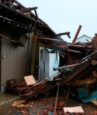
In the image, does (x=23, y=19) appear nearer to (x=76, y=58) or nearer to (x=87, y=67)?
(x=76, y=58)

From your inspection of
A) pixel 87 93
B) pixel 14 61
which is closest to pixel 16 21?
pixel 14 61

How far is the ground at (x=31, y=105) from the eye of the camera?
23.3 feet

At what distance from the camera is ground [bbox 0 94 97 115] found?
7105 millimetres

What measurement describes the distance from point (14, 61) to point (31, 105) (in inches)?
133

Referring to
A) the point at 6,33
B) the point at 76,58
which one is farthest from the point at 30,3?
the point at 76,58

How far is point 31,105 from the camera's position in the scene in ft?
26.0

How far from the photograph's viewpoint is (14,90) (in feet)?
32.2

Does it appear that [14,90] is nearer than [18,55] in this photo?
Yes

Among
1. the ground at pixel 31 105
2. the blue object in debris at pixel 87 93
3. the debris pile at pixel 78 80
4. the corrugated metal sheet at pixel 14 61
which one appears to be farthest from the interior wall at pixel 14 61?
the blue object in debris at pixel 87 93

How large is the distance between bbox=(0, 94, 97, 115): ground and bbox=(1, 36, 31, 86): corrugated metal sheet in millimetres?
1551

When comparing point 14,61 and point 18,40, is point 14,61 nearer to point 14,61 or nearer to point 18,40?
point 14,61

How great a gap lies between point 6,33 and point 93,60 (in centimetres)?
440

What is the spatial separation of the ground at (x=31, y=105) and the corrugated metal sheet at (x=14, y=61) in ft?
5.09

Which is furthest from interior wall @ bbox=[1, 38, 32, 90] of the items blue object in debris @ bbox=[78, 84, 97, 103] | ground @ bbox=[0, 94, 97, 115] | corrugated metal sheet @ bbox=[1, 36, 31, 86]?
blue object in debris @ bbox=[78, 84, 97, 103]
